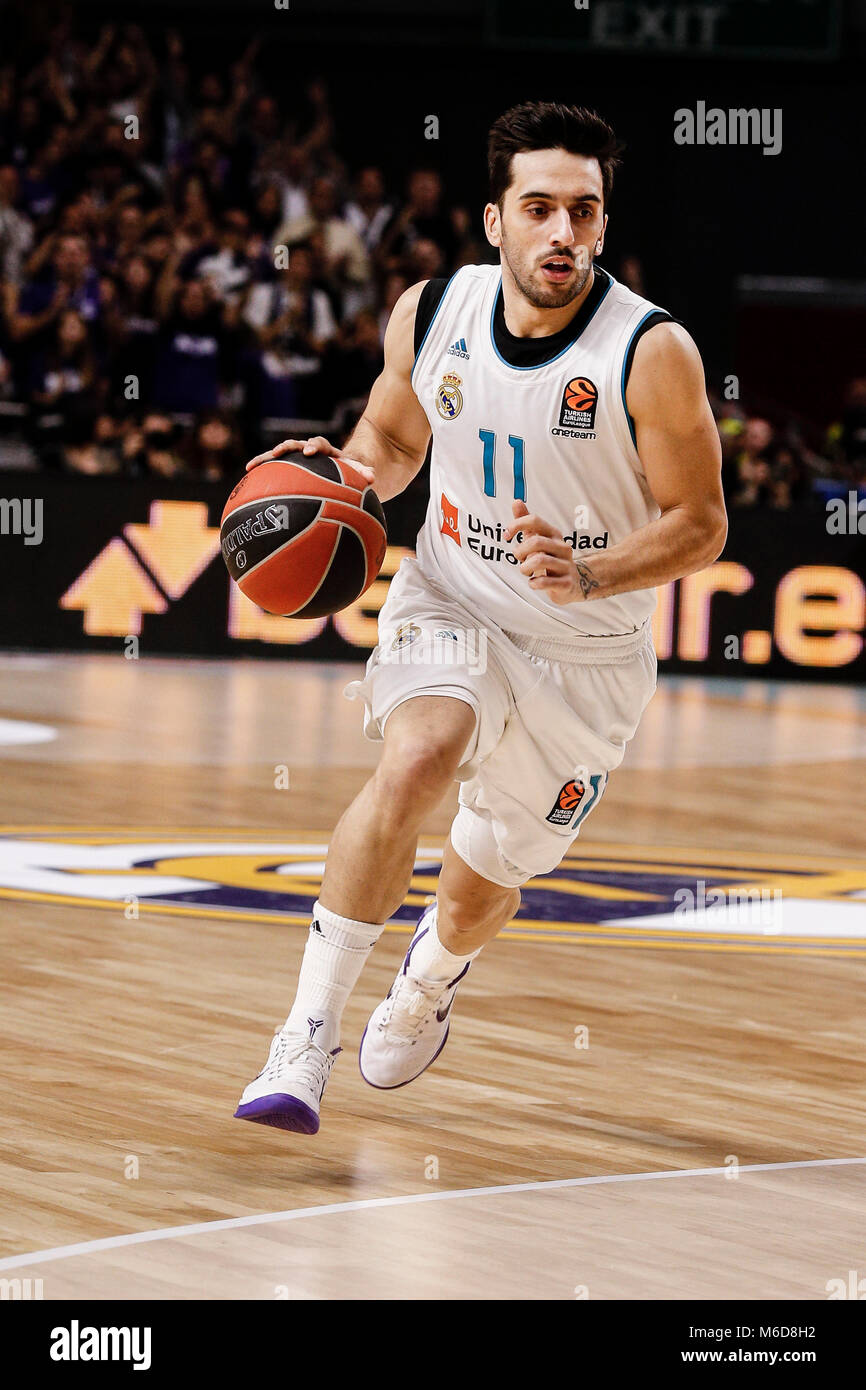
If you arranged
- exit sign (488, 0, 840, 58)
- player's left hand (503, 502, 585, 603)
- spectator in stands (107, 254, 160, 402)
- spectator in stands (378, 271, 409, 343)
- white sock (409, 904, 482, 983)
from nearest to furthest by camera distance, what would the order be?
player's left hand (503, 502, 585, 603), white sock (409, 904, 482, 983), spectator in stands (107, 254, 160, 402), spectator in stands (378, 271, 409, 343), exit sign (488, 0, 840, 58)

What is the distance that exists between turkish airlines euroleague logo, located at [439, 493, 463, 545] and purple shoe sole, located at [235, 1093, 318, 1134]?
4.47ft

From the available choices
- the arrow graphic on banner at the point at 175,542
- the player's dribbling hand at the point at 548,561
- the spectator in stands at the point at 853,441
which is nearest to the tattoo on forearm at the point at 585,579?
the player's dribbling hand at the point at 548,561

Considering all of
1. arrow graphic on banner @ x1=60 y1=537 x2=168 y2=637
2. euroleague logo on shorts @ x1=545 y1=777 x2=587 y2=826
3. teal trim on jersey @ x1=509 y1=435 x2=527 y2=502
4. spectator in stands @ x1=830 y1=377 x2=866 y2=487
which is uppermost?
spectator in stands @ x1=830 y1=377 x2=866 y2=487

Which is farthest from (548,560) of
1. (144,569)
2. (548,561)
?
(144,569)

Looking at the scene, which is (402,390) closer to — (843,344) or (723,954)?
(723,954)

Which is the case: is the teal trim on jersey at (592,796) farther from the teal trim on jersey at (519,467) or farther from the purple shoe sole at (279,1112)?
the purple shoe sole at (279,1112)

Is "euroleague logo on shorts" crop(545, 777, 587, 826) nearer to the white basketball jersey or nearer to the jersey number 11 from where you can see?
the white basketball jersey

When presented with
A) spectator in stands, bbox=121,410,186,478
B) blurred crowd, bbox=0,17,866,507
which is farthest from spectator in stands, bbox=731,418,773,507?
spectator in stands, bbox=121,410,186,478

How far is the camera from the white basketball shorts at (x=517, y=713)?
448cm

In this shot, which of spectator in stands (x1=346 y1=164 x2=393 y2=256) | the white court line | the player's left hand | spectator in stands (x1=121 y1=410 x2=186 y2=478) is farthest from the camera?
spectator in stands (x1=346 y1=164 x2=393 y2=256)

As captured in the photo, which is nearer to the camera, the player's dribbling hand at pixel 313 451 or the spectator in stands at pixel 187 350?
the player's dribbling hand at pixel 313 451

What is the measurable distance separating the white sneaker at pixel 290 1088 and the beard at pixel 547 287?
164 centimetres

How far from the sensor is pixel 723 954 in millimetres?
6520

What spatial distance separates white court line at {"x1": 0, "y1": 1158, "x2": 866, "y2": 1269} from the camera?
3391 millimetres
